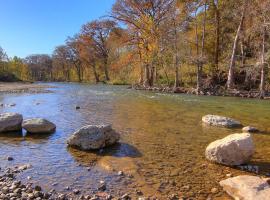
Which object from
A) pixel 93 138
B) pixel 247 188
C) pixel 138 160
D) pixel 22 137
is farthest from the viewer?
pixel 22 137

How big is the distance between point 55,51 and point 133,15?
51.3 meters

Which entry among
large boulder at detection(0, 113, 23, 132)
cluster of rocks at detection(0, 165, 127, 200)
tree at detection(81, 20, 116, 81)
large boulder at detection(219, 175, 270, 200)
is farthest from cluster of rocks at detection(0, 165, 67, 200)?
tree at detection(81, 20, 116, 81)

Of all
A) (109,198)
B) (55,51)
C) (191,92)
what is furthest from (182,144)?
(55,51)

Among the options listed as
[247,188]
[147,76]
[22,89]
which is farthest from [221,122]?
[22,89]

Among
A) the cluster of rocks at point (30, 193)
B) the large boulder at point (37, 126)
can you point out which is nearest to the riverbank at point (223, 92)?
the large boulder at point (37, 126)

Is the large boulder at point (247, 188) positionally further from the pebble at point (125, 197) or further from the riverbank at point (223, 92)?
the riverbank at point (223, 92)

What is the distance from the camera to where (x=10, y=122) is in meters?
10.1

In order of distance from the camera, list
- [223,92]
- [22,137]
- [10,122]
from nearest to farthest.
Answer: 1. [22,137]
2. [10,122]
3. [223,92]

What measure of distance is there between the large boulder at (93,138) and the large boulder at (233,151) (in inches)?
113

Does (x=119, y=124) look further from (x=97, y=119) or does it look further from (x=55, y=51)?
(x=55, y=51)

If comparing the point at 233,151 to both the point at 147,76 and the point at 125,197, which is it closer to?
the point at 125,197

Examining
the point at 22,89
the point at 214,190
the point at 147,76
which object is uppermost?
the point at 147,76

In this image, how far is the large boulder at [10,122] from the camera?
10031mm

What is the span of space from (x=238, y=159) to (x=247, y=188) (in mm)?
1641
